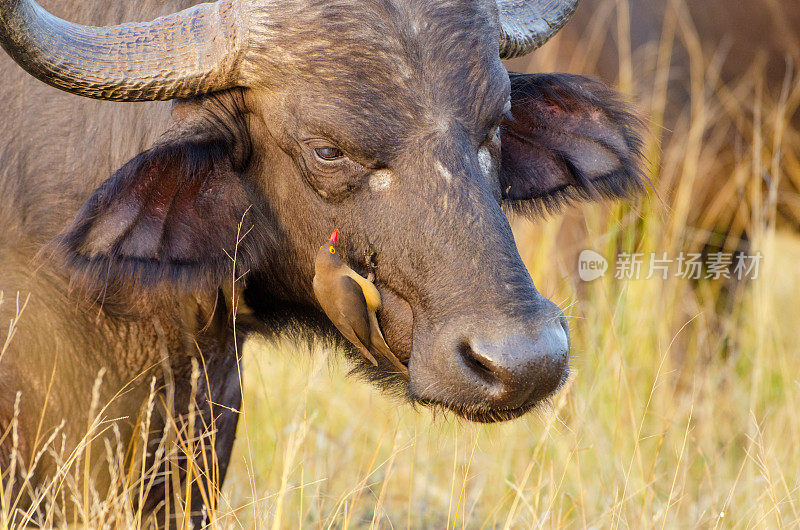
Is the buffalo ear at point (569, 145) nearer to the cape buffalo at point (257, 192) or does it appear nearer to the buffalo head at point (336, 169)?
the cape buffalo at point (257, 192)

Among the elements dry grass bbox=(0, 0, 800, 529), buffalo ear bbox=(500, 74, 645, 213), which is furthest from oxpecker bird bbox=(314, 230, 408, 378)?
dry grass bbox=(0, 0, 800, 529)

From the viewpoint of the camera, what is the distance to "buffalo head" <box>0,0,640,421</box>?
2.57 m

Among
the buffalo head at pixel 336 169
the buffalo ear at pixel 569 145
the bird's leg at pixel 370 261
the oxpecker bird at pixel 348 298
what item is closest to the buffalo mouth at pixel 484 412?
the buffalo head at pixel 336 169

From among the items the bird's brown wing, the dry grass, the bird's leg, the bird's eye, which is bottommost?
the dry grass

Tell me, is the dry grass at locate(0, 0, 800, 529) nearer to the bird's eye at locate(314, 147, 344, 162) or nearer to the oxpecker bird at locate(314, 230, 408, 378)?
the oxpecker bird at locate(314, 230, 408, 378)

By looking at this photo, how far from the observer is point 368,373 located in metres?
3.16

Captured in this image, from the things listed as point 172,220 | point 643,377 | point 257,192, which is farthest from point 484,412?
point 643,377

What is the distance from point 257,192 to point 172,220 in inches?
11.0

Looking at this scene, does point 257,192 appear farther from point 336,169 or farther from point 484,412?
point 484,412

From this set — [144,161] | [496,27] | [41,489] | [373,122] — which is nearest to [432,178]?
[373,122]

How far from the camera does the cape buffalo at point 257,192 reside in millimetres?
2609

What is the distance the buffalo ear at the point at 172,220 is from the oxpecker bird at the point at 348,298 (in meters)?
0.28

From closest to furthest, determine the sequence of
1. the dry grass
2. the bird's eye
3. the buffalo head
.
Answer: the buffalo head, the bird's eye, the dry grass

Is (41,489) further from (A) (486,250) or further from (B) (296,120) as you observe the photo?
(A) (486,250)
